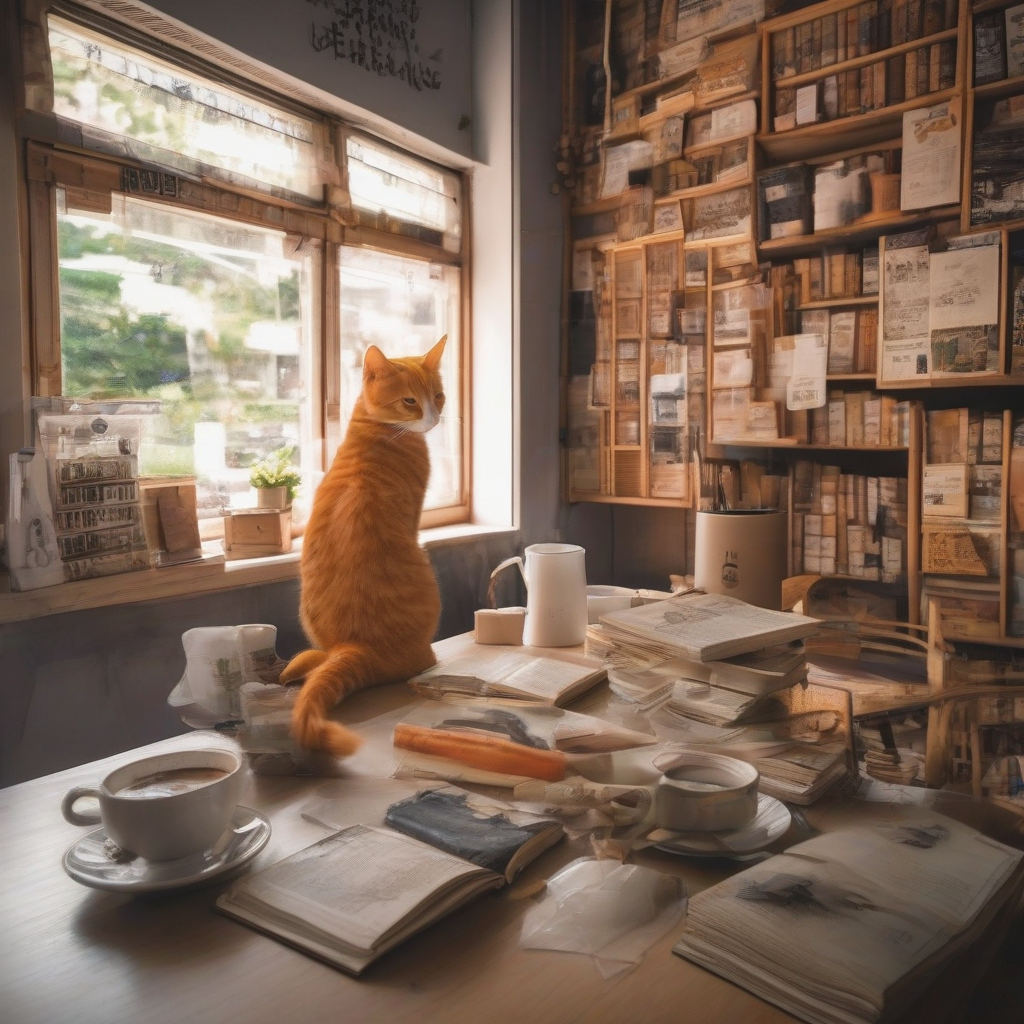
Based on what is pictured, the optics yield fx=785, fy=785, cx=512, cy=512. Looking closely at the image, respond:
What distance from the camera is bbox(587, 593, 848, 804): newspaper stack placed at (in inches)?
37.6

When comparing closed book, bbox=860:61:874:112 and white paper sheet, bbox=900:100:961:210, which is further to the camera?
closed book, bbox=860:61:874:112

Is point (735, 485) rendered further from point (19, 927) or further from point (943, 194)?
point (19, 927)

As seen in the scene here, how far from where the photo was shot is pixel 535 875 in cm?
76

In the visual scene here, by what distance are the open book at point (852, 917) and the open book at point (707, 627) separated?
16.0 inches

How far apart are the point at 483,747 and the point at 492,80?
105 inches

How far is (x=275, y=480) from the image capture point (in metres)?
2.22

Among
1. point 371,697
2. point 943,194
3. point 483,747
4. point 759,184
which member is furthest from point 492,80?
point 483,747

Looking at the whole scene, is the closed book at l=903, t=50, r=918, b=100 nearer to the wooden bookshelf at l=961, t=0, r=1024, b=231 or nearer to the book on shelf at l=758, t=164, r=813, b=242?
the wooden bookshelf at l=961, t=0, r=1024, b=231

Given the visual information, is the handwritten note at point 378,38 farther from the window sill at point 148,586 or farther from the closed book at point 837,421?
the closed book at point 837,421

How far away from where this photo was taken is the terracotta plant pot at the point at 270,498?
220 cm

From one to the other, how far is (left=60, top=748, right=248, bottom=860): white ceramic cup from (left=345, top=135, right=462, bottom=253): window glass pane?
7.01 ft

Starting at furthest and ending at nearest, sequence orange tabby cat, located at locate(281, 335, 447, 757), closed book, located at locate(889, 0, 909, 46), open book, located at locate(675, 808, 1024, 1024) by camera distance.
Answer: closed book, located at locate(889, 0, 909, 46) < orange tabby cat, located at locate(281, 335, 447, 757) < open book, located at locate(675, 808, 1024, 1024)

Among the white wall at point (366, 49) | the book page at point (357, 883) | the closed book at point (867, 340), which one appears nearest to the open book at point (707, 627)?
the book page at point (357, 883)

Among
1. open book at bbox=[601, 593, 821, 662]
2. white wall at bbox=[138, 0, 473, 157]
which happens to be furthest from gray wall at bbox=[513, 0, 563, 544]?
open book at bbox=[601, 593, 821, 662]
